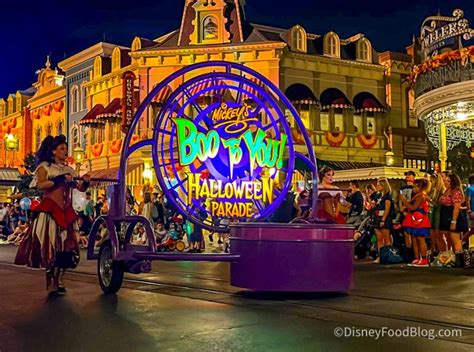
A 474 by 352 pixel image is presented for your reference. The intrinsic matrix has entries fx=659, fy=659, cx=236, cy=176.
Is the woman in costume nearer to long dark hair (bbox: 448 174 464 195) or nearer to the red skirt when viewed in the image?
the red skirt

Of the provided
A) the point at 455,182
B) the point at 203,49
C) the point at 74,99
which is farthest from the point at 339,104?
the point at 455,182

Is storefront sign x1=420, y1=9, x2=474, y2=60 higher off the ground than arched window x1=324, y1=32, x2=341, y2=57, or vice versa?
arched window x1=324, y1=32, x2=341, y2=57

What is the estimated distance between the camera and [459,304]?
6512 millimetres

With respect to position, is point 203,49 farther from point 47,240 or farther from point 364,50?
point 47,240

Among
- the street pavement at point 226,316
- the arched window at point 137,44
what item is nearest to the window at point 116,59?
the arched window at point 137,44

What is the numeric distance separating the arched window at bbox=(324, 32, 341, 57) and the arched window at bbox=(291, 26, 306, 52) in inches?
48.8

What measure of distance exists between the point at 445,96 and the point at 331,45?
12.8 meters

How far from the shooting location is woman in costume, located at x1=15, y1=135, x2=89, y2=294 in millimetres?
7125

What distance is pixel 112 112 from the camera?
94.3ft

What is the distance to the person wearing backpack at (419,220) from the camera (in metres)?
11.0

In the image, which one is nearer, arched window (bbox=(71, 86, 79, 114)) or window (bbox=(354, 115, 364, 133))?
window (bbox=(354, 115, 364, 133))

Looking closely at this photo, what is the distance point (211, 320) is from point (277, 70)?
853 inches

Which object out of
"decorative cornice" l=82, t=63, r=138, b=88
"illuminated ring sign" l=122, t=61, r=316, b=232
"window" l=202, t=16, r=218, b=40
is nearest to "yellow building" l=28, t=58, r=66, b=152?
"decorative cornice" l=82, t=63, r=138, b=88

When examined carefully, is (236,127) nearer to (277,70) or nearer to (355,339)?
(355,339)
